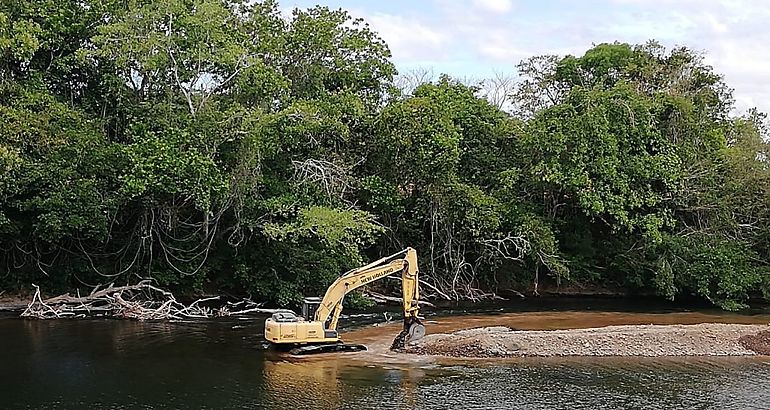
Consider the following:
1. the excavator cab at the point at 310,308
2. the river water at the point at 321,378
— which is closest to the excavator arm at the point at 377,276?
the excavator cab at the point at 310,308

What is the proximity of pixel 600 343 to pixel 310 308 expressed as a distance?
6689 millimetres

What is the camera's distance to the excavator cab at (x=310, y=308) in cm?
1864

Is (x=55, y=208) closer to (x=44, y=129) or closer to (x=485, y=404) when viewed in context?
(x=44, y=129)

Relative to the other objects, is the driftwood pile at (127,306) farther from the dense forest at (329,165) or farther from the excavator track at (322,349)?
the excavator track at (322,349)

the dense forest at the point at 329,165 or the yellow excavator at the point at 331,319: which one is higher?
the dense forest at the point at 329,165

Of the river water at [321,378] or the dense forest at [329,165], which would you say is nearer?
the river water at [321,378]

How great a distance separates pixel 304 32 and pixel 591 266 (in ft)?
49.6

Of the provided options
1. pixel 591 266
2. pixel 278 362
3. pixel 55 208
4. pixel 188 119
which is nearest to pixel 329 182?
pixel 188 119

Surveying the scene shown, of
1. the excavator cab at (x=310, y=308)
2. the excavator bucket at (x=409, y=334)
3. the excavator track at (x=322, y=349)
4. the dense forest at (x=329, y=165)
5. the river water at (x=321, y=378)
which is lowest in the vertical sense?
the river water at (x=321, y=378)

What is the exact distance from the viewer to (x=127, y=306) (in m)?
24.4

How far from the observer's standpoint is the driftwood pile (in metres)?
24.1

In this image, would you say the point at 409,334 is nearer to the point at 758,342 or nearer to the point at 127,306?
the point at 758,342

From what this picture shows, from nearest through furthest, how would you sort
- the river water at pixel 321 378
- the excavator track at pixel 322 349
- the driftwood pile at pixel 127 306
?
the river water at pixel 321 378
the excavator track at pixel 322 349
the driftwood pile at pixel 127 306

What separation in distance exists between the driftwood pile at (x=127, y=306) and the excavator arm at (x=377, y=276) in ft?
18.5
